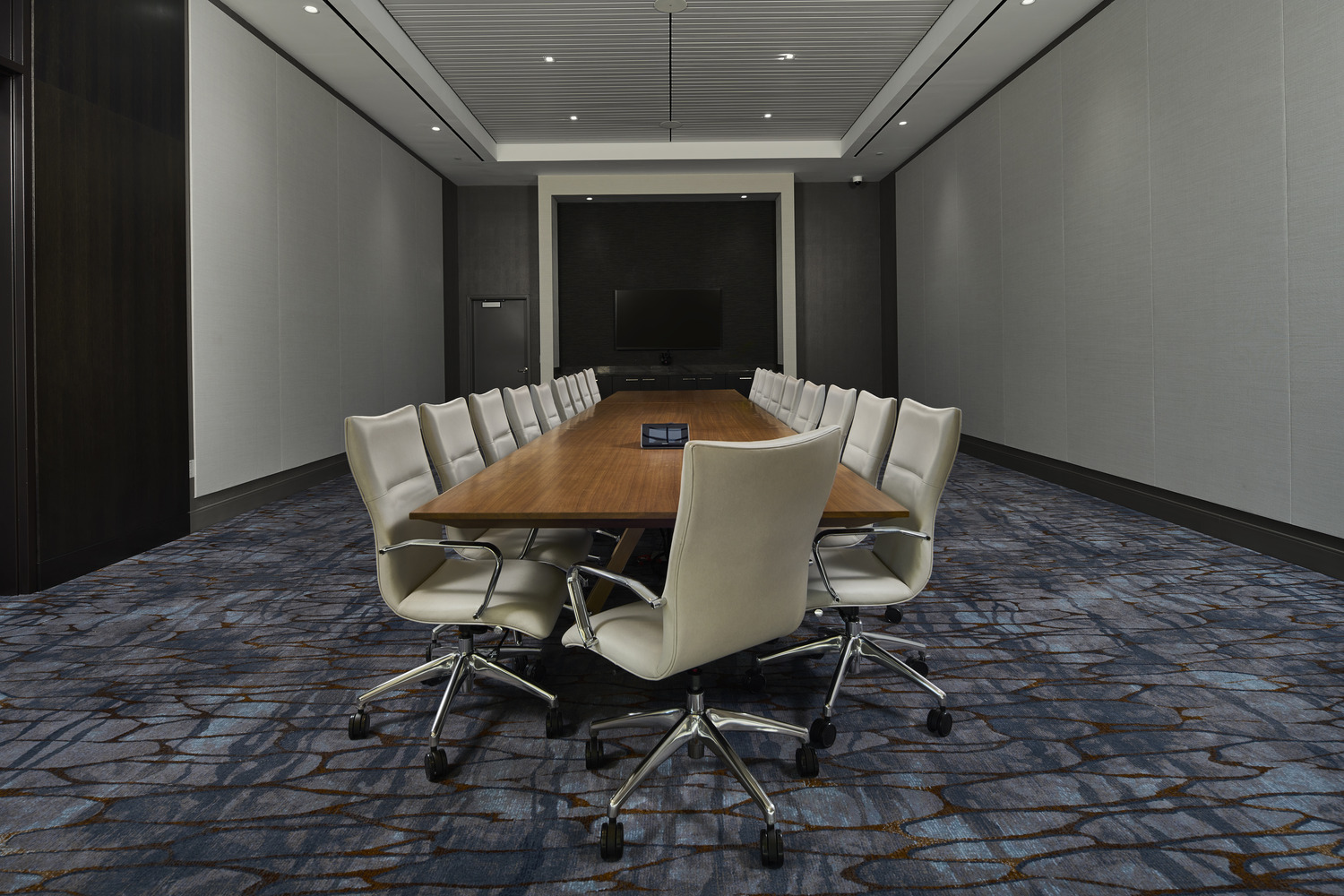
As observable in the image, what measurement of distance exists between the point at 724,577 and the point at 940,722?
0.95 meters

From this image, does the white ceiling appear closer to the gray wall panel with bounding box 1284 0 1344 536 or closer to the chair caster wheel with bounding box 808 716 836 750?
the gray wall panel with bounding box 1284 0 1344 536

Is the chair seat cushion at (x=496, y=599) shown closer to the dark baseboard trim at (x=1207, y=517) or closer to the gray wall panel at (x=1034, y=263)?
the dark baseboard trim at (x=1207, y=517)

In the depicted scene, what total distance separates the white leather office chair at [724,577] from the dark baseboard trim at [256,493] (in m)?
4.44

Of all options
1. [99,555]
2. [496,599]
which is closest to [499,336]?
[99,555]

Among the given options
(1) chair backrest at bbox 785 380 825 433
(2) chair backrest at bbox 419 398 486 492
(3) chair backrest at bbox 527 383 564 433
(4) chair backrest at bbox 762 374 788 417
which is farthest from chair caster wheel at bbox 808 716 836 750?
(4) chair backrest at bbox 762 374 788 417

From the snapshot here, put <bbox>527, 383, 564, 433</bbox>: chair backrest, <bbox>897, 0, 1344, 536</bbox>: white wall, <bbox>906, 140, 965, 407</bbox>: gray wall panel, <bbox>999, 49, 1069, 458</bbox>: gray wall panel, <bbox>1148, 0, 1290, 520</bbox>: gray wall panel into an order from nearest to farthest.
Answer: <bbox>897, 0, 1344, 536</bbox>: white wall, <bbox>1148, 0, 1290, 520</bbox>: gray wall panel, <bbox>527, 383, 564, 433</bbox>: chair backrest, <bbox>999, 49, 1069, 458</bbox>: gray wall panel, <bbox>906, 140, 965, 407</bbox>: gray wall panel

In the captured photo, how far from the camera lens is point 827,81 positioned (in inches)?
312

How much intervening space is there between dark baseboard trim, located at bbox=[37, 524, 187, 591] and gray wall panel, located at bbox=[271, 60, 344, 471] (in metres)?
1.73

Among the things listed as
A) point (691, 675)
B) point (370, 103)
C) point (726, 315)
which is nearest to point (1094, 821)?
point (691, 675)

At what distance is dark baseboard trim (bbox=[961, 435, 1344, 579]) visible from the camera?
12.7ft

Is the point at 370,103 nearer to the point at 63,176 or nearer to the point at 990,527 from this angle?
the point at 63,176

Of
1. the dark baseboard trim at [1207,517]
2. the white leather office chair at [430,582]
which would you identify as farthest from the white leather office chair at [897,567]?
the dark baseboard trim at [1207,517]

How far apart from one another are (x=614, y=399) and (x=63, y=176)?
14.4 ft

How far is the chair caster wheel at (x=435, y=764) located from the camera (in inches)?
77.3
